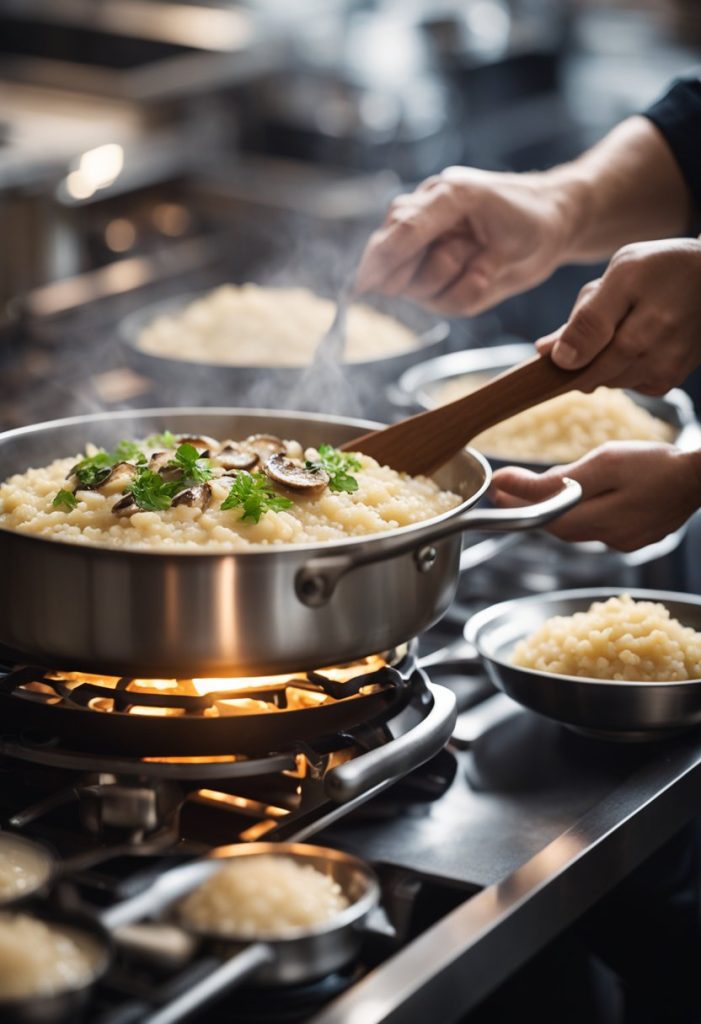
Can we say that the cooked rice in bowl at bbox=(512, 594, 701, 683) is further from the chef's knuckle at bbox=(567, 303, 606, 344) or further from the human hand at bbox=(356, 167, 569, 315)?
the human hand at bbox=(356, 167, 569, 315)

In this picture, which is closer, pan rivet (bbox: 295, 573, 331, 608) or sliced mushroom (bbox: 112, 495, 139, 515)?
pan rivet (bbox: 295, 573, 331, 608)

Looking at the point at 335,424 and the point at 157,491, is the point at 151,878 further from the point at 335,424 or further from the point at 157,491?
the point at 335,424

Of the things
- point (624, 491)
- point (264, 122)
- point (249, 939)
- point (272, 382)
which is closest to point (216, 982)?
point (249, 939)

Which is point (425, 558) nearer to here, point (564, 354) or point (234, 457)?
point (234, 457)

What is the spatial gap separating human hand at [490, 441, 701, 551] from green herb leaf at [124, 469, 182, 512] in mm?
403

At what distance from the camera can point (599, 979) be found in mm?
1628

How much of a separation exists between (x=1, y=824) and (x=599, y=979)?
28.9 inches

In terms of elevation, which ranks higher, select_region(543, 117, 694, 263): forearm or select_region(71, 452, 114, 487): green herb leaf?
select_region(543, 117, 694, 263): forearm

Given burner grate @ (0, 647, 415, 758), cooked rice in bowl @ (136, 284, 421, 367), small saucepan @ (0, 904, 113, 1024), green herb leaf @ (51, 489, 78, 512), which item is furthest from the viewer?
cooked rice in bowl @ (136, 284, 421, 367)

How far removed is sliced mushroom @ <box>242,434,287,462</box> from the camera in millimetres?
1643

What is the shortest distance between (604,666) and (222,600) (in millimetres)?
552

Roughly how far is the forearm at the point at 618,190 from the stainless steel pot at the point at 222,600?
1.06 metres

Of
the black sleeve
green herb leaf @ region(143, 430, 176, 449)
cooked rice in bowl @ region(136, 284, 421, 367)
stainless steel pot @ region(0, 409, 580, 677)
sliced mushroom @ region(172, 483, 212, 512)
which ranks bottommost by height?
stainless steel pot @ region(0, 409, 580, 677)

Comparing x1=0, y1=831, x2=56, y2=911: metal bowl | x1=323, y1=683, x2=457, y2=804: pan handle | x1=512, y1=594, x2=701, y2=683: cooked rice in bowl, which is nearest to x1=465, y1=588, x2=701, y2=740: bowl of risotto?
x1=512, y1=594, x2=701, y2=683: cooked rice in bowl
